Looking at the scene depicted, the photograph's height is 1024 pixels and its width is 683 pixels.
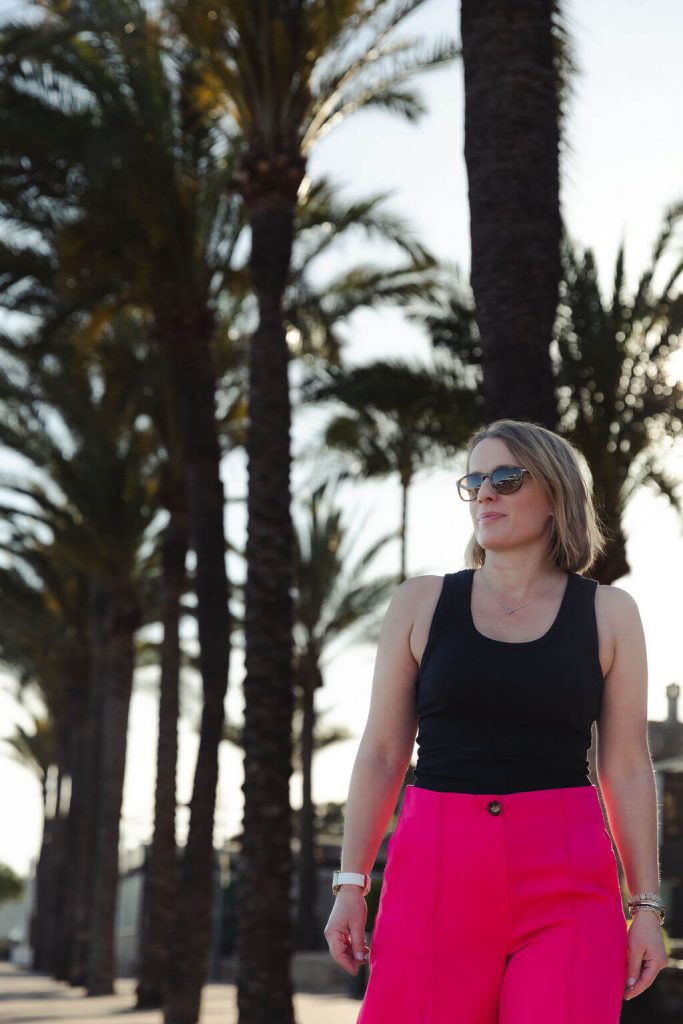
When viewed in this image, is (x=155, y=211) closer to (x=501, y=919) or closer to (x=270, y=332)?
(x=270, y=332)

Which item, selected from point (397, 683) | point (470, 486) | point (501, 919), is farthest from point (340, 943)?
point (470, 486)

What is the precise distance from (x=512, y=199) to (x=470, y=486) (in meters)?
5.20

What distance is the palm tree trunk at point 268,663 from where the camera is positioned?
11.2m

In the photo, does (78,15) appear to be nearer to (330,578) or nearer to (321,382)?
(321,382)

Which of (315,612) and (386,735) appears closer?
(386,735)

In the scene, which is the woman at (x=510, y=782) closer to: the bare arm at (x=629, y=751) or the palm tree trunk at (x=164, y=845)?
the bare arm at (x=629, y=751)

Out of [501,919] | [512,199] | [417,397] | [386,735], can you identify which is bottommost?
[501,919]

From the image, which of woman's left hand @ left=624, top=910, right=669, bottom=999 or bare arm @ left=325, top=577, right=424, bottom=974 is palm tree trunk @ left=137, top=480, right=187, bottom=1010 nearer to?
bare arm @ left=325, top=577, right=424, bottom=974

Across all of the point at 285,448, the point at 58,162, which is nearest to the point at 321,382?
the point at 58,162

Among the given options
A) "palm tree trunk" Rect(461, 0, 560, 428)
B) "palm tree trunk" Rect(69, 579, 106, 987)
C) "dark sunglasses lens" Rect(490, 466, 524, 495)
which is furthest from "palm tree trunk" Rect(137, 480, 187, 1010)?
"dark sunglasses lens" Rect(490, 466, 524, 495)

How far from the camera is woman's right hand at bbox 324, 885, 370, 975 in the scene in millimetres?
2967

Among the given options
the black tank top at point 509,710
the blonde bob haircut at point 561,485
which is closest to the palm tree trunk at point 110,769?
the blonde bob haircut at point 561,485

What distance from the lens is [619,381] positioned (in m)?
15.2

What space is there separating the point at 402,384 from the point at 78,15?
4974mm
